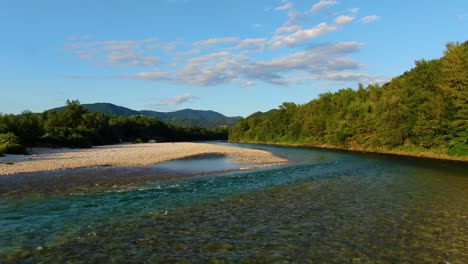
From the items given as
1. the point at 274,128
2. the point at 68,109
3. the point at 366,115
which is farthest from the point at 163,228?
the point at 274,128

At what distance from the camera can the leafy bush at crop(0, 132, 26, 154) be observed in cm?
5097

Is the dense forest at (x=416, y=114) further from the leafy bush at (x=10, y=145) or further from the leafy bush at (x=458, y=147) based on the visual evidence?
the leafy bush at (x=10, y=145)

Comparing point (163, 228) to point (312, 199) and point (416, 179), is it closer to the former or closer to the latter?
point (312, 199)

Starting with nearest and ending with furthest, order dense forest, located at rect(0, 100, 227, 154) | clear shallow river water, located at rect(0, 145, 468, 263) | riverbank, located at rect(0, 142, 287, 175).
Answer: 1. clear shallow river water, located at rect(0, 145, 468, 263)
2. riverbank, located at rect(0, 142, 287, 175)
3. dense forest, located at rect(0, 100, 227, 154)

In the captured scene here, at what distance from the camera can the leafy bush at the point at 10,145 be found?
51.0 meters

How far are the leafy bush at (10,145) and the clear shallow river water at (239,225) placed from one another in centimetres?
3731

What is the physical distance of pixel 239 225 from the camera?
1560cm

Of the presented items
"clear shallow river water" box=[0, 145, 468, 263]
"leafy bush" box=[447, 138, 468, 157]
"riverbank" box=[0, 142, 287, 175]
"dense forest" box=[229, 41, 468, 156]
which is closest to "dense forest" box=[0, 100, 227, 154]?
"riverbank" box=[0, 142, 287, 175]

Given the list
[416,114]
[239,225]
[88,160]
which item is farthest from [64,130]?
[239,225]

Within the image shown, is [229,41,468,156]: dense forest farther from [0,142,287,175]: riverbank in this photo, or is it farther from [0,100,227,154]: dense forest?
[0,100,227,154]: dense forest

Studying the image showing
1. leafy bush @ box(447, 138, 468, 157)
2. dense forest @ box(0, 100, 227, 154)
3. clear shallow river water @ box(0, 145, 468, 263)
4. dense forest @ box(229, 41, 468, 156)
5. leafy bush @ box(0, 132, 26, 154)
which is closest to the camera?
clear shallow river water @ box(0, 145, 468, 263)

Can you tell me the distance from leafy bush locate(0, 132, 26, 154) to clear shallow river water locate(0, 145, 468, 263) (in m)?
37.3

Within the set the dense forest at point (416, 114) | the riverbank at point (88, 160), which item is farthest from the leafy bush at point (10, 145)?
the dense forest at point (416, 114)

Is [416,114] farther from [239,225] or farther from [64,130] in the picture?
[64,130]
